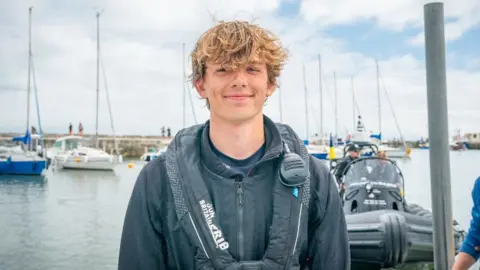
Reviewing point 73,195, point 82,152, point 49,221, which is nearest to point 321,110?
point 82,152

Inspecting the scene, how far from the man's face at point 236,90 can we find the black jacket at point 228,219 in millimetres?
A: 184

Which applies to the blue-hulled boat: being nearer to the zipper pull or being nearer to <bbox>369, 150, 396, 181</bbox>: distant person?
<bbox>369, 150, 396, 181</bbox>: distant person

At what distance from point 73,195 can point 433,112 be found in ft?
72.8

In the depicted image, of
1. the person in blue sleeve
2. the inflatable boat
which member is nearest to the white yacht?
the inflatable boat

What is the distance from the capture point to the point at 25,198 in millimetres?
21500

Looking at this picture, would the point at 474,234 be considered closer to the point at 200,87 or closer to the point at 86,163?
the point at 200,87

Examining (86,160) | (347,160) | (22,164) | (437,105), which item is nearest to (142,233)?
(437,105)

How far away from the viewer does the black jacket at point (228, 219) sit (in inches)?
76.1

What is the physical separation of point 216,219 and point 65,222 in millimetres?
14272

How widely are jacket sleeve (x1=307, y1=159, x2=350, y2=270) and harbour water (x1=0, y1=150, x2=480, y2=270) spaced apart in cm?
796

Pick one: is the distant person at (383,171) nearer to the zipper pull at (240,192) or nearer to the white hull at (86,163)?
the zipper pull at (240,192)

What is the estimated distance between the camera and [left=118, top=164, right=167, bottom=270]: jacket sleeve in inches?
77.2

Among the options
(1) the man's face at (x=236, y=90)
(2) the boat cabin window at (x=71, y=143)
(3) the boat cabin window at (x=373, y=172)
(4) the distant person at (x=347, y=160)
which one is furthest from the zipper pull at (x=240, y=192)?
(2) the boat cabin window at (x=71, y=143)

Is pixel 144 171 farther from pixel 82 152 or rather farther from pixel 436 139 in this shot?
pixel 82 152
